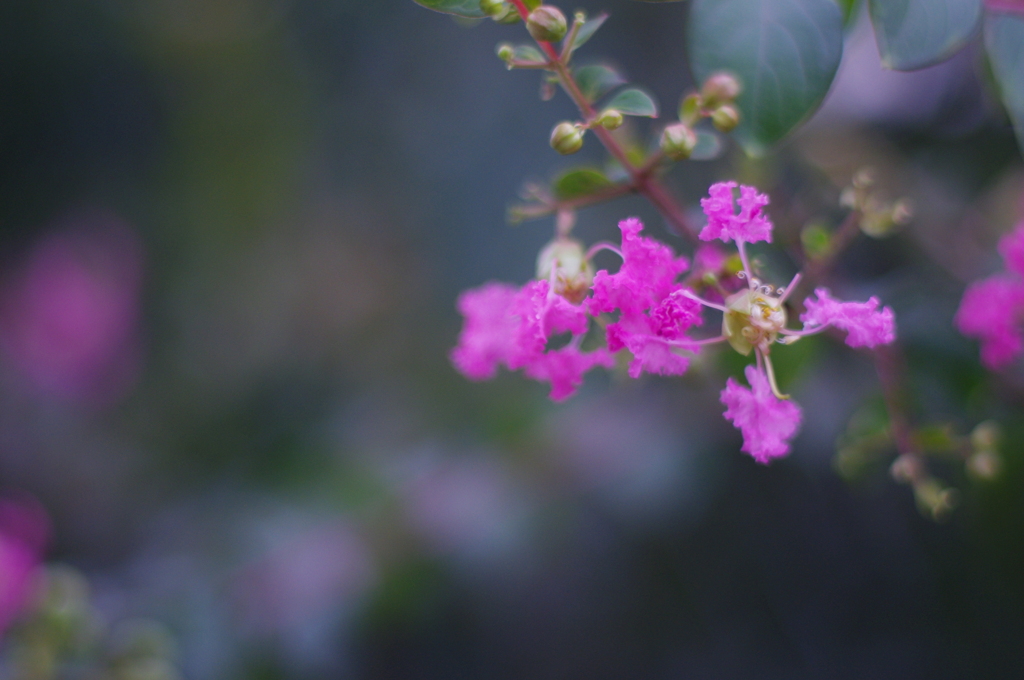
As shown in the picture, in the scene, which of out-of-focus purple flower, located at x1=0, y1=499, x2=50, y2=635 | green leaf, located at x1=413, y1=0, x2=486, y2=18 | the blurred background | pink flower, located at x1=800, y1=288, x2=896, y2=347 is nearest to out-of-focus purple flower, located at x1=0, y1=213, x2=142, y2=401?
the blurred background

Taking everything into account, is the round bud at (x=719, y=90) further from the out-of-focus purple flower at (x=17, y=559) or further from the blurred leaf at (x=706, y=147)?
the out-of-focus purple flower at (x=17, y=559)

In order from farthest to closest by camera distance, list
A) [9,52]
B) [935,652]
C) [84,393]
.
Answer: [9,52]
[84,393]
[935,652]

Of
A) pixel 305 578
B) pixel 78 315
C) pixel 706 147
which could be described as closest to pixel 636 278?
pixel 706 147

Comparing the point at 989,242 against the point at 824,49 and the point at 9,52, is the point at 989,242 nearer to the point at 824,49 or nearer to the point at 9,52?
the point at 824,49

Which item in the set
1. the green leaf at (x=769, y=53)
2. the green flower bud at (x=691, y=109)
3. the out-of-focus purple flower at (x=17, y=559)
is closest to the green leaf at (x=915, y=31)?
the green leaf at (x=769, y=53)

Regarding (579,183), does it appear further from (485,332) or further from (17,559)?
(17,559)

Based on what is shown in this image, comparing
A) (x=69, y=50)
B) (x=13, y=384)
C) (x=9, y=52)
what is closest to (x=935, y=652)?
(x=13, y=384)
